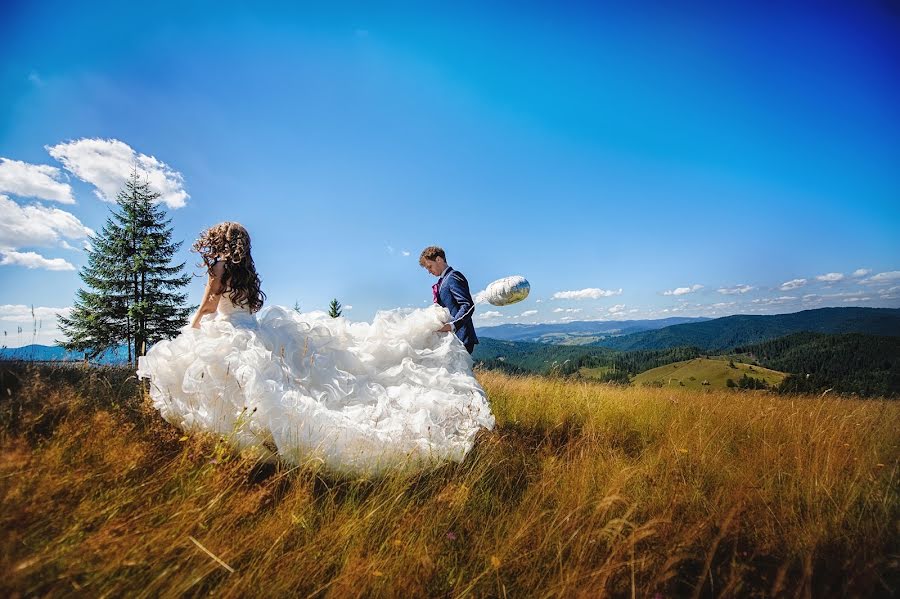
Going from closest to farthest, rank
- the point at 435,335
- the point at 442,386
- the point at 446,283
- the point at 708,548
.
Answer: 1. the point at 708,548
2. the point at 442,386
3. the point at 435,335
4. the point at 446,283

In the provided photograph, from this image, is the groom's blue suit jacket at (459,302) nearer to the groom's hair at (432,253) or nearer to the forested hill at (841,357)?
the groom's hair at (432,253)

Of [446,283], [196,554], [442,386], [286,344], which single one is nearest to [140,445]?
[196,554]

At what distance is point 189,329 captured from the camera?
4188mm

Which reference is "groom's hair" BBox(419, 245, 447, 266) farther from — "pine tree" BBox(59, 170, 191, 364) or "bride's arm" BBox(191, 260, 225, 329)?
"pine tree" BBox(59, 170, 191, 364)

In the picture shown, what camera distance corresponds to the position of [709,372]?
123 metres

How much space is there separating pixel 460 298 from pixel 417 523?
341 cm

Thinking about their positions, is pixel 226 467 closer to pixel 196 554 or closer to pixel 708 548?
pixel 196 554

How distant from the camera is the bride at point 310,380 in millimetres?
3314

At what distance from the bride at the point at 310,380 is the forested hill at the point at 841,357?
143 m

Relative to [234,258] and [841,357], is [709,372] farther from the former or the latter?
[234,258]

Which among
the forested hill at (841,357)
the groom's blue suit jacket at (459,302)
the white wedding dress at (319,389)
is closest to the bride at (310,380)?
the white wedding dress at (319,389)

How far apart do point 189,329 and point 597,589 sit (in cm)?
455

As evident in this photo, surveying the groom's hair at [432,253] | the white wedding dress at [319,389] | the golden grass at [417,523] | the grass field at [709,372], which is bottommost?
the grass field at [709,372]

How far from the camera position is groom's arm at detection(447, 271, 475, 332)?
5.55 m
